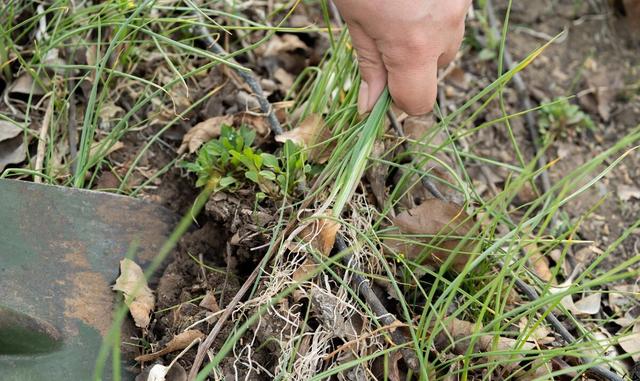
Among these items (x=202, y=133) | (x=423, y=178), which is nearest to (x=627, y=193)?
(x=423, y=178)

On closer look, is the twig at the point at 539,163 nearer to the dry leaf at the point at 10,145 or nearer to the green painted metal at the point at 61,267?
the green painted metal at the point at 61,267

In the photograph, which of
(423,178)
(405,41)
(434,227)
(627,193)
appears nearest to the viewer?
(405,41)

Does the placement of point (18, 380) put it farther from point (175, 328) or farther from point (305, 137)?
point (305, 137)

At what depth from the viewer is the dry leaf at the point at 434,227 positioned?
153cm

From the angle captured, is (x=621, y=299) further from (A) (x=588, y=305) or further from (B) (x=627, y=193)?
(B) (x=627, y=193)

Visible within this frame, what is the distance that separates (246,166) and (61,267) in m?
0.45

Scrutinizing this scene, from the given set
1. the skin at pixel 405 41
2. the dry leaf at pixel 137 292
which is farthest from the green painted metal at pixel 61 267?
the skin at pixel 405 41

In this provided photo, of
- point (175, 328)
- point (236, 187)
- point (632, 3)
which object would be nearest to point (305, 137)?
point (236, 187)

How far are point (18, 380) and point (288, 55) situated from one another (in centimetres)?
115

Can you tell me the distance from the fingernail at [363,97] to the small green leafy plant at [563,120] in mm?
799

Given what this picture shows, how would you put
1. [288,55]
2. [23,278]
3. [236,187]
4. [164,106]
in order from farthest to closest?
[288,55] → [164,106] → [236,187] → [23,278]

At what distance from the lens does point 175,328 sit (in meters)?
1.43

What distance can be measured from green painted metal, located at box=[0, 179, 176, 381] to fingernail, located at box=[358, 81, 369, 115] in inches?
20.0

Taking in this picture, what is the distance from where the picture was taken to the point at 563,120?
210cm
